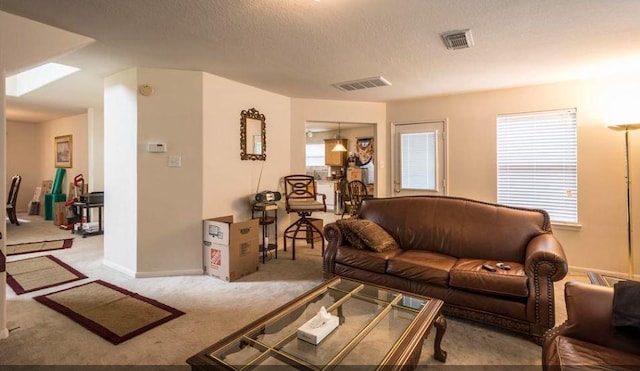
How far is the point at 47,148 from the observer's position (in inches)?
A: 302

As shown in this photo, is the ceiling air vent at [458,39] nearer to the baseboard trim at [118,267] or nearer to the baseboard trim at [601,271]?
the baseboard trim at [601,271]

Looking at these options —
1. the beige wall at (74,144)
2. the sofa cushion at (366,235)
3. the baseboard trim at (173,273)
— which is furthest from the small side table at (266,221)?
the beige wall at (74,144)

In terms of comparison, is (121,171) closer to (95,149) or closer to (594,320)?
(95,149)

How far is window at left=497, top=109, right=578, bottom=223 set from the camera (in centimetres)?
375

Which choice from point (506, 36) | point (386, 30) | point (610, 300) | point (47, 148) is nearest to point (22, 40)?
point (386, 30)

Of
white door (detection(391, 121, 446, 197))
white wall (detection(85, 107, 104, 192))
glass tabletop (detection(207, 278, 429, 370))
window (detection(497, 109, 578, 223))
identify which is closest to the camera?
glass tabletop (detection(207, 278, 429, 370))

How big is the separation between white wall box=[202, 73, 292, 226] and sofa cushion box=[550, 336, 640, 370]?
3.34 m

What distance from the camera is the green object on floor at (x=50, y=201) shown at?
6.76 m

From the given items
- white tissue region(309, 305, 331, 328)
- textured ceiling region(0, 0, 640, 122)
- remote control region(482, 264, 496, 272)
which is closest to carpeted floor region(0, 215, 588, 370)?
remote control region(482, 264, 496, 272)

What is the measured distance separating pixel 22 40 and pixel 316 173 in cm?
743

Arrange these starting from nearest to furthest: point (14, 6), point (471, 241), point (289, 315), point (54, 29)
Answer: point (289, 315) → point (14, 6) → point (54, 29) → point (471, 241)

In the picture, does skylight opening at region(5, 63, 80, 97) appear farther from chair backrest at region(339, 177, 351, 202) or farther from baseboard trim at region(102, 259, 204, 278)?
chair backrest at region(339, 177, 351, 202)

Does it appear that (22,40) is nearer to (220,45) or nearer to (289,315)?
(220,45)

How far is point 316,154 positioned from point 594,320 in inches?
330
